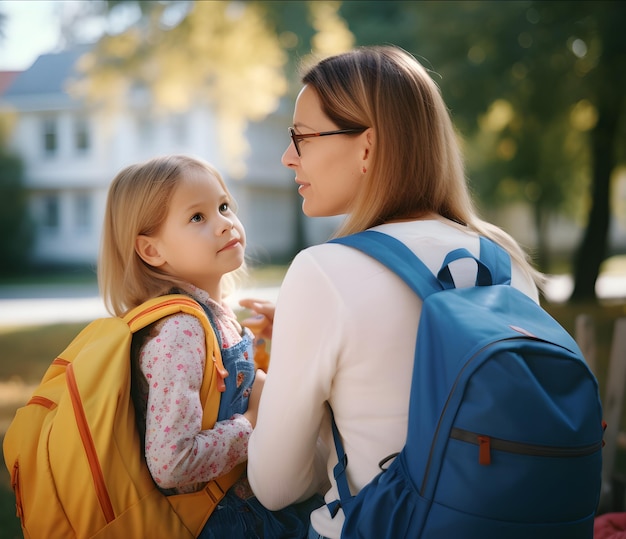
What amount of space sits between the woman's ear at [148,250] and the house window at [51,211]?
2981cm

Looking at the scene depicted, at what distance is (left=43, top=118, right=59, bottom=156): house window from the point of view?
2962cm

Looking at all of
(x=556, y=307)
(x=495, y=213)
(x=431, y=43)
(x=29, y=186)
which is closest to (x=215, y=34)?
(x=431, y=43)

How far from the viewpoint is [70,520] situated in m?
1.86

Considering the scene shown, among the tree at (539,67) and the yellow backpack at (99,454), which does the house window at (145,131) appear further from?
the yellow backpack at (99,454)

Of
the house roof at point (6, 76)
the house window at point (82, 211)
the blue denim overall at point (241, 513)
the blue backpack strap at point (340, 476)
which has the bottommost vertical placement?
the house window at point (82, 211)

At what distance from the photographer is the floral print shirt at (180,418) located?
1857 millimetres

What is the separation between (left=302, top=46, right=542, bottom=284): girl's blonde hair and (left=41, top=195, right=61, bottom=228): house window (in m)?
30.3

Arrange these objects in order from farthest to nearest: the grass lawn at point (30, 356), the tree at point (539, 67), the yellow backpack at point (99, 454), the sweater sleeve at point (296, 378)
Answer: the tree at point (539, 67) → the grass lawn at point (30, 356) → the yellow backpack at point (99, 454) → the sweater sleeve at point (296, 378)

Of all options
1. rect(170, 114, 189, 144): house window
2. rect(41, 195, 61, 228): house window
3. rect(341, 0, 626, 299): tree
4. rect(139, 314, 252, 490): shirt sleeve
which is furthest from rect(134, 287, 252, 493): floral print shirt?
rect(41, 195, 61, 228): house window

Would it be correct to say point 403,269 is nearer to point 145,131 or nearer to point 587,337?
point 587,337

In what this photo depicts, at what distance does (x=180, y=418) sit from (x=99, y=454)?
0.21m

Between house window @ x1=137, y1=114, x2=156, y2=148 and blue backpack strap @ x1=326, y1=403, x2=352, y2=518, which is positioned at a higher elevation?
blue backpack strap @ x1=326, y1=403, x2=352, y2=518

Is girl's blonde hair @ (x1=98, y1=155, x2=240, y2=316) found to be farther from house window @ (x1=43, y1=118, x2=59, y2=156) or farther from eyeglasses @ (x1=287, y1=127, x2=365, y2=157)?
house window @ (x1=43, y1=118, x2=59, y2=156)

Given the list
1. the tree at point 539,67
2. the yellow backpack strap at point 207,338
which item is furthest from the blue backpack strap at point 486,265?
the tree at point 539,67
